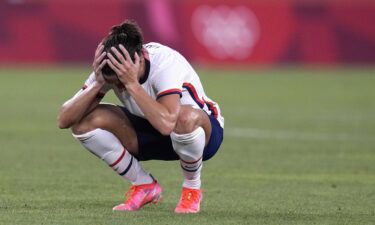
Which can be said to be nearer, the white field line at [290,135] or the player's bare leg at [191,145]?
the player's bare leg at [191,145]

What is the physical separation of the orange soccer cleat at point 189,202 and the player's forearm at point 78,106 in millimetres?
850

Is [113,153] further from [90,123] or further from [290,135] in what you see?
[290,135]

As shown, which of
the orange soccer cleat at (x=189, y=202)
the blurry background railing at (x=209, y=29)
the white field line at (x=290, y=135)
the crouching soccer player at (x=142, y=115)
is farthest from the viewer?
the blurry background railing at (x=209, y=29)

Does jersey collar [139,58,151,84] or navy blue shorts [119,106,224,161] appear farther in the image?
navy blue shorts [119,106,224,161]

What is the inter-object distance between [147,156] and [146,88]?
660mm

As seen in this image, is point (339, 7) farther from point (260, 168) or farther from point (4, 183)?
point (4, 183)

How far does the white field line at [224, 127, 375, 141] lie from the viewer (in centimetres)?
1116

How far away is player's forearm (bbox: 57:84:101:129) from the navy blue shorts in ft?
1.38

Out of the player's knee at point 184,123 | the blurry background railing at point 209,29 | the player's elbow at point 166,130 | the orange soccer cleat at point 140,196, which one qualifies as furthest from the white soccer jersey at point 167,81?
the blurry background railing at point 209,29

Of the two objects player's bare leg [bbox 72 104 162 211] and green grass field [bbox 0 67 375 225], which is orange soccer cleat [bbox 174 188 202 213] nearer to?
green grass field [bbox 0 67 375 225]

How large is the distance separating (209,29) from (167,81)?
56.2ft

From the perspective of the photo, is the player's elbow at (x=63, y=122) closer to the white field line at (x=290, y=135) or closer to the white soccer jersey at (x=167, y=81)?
the white soccer jersey at (x=167, y=81)

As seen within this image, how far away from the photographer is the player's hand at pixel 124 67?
227 inches

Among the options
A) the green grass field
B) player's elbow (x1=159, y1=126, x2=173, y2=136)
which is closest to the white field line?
the green grass field
